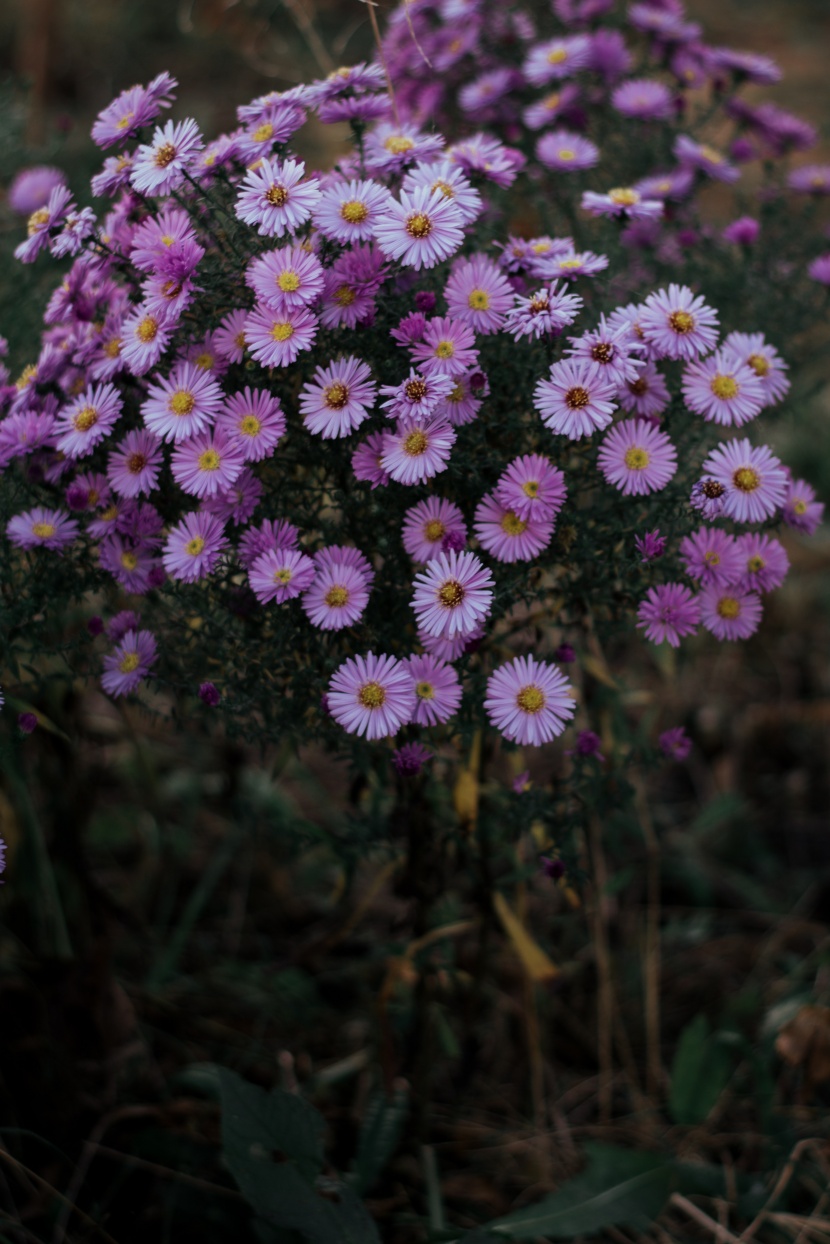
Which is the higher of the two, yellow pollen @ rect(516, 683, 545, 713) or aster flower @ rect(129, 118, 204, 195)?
aster flower @ rect(129, 118, 204, 195)

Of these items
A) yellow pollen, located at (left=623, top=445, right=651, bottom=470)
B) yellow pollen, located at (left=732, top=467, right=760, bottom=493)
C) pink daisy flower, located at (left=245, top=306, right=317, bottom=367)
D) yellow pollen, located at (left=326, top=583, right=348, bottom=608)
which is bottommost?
yellow pollen, located at (left=326, top=583, right=348, bottom=608)

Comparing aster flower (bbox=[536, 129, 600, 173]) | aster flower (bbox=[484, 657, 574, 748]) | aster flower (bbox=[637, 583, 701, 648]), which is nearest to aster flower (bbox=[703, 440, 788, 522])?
aster flower (bbox=[637, 583, 701, 648])

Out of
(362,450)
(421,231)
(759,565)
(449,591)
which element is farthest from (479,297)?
(759,565)

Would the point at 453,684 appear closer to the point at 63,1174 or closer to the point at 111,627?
the point at 111,627

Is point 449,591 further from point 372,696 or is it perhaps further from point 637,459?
point 637,459

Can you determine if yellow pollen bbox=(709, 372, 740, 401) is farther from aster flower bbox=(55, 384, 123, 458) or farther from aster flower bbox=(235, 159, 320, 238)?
aster flower bbox=(55, 384, 123, 458)

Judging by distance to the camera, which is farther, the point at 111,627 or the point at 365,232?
the point at 111,627

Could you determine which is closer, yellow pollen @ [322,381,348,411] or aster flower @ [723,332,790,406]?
yellow pollen @ [322,381,348,411]

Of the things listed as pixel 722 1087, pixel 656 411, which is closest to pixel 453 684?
pixel 656 411
